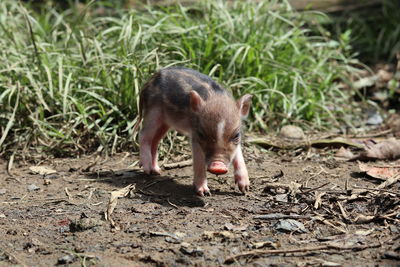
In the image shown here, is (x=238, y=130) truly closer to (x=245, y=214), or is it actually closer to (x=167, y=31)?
(x=245, y=214)

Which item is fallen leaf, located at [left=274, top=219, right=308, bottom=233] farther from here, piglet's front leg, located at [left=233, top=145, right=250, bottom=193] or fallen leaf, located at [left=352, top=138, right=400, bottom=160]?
fallen leaf, located at [left=352, top=138, right=400, bottom=160]

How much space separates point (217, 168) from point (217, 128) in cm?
31

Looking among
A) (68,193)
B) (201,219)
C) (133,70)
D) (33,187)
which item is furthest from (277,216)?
(133,70)

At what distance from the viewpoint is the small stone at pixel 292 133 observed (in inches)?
260

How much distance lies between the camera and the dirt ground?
3.76 meters

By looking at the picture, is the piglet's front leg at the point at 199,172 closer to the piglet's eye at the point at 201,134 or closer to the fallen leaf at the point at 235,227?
the piglet's eye at the point at 201,134

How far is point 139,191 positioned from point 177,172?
25.2 inches

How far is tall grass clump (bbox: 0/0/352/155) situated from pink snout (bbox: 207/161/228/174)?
1791 millimetres

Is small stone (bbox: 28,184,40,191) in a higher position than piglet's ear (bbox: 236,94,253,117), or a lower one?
lower

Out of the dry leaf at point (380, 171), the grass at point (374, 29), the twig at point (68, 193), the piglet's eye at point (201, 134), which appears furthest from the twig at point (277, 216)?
the grass at point (374, 29)

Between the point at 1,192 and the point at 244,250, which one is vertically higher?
the point at 244,250

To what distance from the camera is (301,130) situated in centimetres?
670

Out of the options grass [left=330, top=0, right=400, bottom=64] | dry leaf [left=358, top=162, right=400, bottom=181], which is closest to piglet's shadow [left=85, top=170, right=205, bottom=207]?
dry leaf [left=358, top=162, right=400, bottom=181]

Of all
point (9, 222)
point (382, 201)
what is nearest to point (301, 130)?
point (382, 201)
